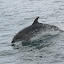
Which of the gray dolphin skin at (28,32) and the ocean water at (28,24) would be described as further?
the gray dolphin skin at (28,32)

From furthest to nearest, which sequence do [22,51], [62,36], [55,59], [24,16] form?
1. [24,16]
2. [62,36]
3. [22,51]
4. [55,59]

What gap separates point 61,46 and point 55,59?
1954mm

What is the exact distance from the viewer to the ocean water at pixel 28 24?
14.0 m

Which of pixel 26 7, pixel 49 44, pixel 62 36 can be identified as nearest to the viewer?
pixel 49 44

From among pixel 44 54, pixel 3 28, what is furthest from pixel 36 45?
pixel 3 28

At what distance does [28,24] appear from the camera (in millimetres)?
20453

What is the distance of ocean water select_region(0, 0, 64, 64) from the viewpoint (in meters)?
14.0

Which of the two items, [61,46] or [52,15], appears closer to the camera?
[61,46]

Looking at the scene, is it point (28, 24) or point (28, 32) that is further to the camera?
point (28, 24)

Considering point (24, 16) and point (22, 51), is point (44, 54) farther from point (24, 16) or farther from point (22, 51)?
point (24, 16)

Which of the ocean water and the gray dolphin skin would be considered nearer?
the ocean water

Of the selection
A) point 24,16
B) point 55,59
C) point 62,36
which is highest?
point 24,16

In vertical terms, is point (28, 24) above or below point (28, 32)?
above

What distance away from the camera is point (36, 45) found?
16.0m
